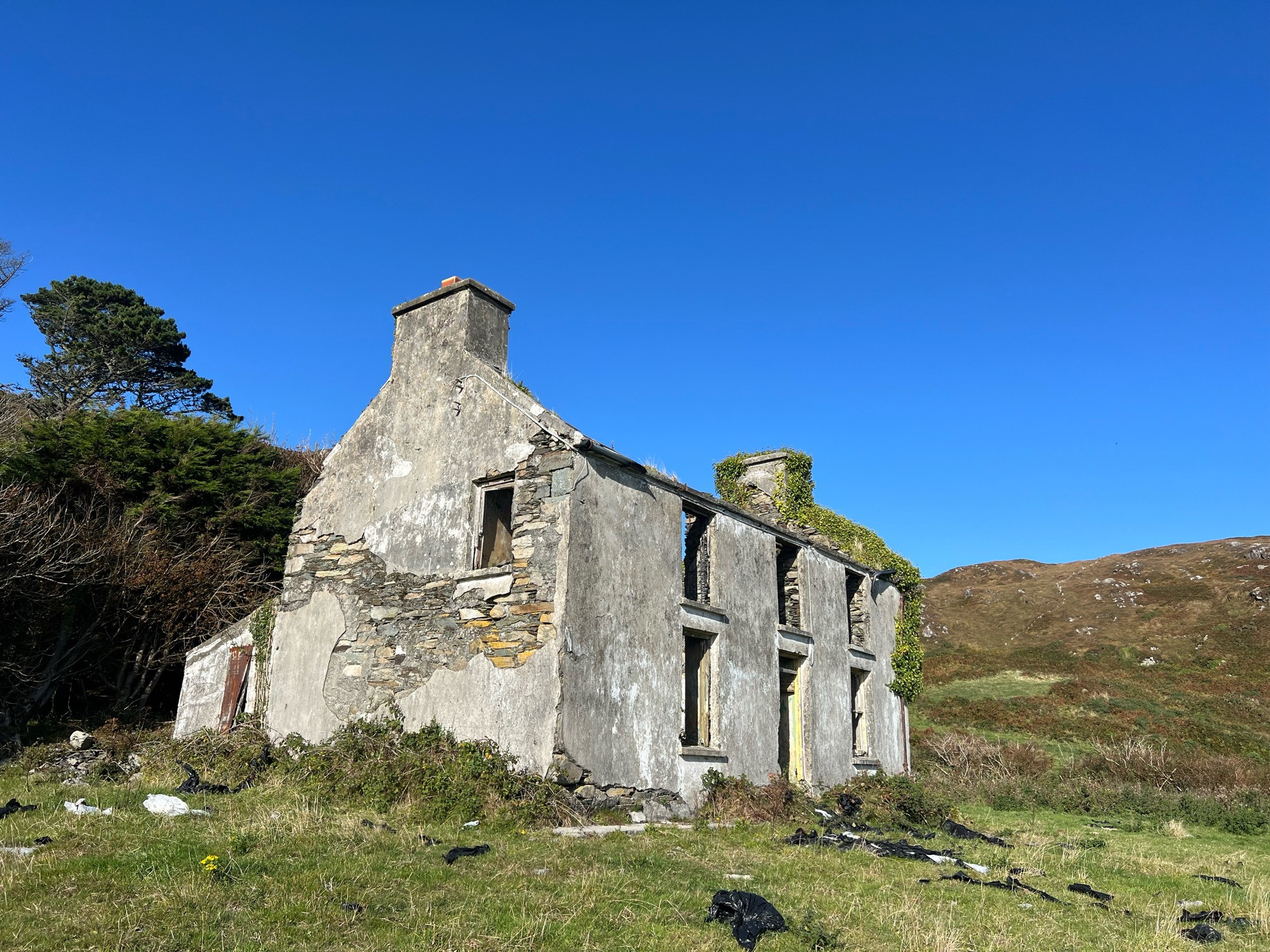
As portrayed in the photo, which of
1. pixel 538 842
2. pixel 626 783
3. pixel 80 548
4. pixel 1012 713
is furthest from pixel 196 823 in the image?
pixel 1012 713

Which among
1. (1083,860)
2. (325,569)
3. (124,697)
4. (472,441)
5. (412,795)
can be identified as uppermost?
(472,441)

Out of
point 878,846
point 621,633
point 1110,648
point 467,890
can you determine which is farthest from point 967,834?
A: point 1110,648

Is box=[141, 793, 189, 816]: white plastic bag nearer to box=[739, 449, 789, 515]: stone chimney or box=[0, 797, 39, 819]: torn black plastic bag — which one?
box=[0, 797, 39, 819]: torn black plastic bag

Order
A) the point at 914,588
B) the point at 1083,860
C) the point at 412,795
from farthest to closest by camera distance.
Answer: the point at 914,588
the point at 1083,860
the point at 412,795

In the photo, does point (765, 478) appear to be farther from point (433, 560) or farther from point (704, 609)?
point (433, 560)

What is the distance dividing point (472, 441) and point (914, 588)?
12083 millimetres

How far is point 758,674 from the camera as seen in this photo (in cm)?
1391

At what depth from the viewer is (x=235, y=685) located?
1349cm

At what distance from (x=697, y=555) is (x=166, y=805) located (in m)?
7.90

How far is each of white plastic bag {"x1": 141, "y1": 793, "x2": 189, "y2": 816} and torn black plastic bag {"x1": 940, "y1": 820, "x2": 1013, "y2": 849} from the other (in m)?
10.00

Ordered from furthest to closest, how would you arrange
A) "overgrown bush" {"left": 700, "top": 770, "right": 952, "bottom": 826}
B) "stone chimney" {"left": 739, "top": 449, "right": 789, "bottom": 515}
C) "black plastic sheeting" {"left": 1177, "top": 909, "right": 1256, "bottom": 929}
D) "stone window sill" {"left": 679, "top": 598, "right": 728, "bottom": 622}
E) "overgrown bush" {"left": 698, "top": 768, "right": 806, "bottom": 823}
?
"stone chimney" {"left": 739, "top": 449, "right": 789, "bottom": 515} < "stone window sill" {"left": 679, "top": 598, "right": 728, "bottom": 622} < "overgrown bush" {"left": 700, "top": 770, "right": 952, "bottom": 826} < "overgrown bush" {"left": 698, "top": 768, "right": 806, "bottom": 823} < "black plastic sheeting" {"left": 1177, "top": 909, "right": 1256, "bottom": 929}

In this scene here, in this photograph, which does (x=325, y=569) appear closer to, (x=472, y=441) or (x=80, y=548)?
(x=472, y=441)

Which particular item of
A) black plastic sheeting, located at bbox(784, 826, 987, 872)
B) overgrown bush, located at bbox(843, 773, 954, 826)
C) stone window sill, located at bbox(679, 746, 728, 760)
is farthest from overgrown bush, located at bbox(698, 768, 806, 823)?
overgrown bush, located at bbox(843, 773, 954, 826)

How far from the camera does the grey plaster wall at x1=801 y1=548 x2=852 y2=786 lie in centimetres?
1523
